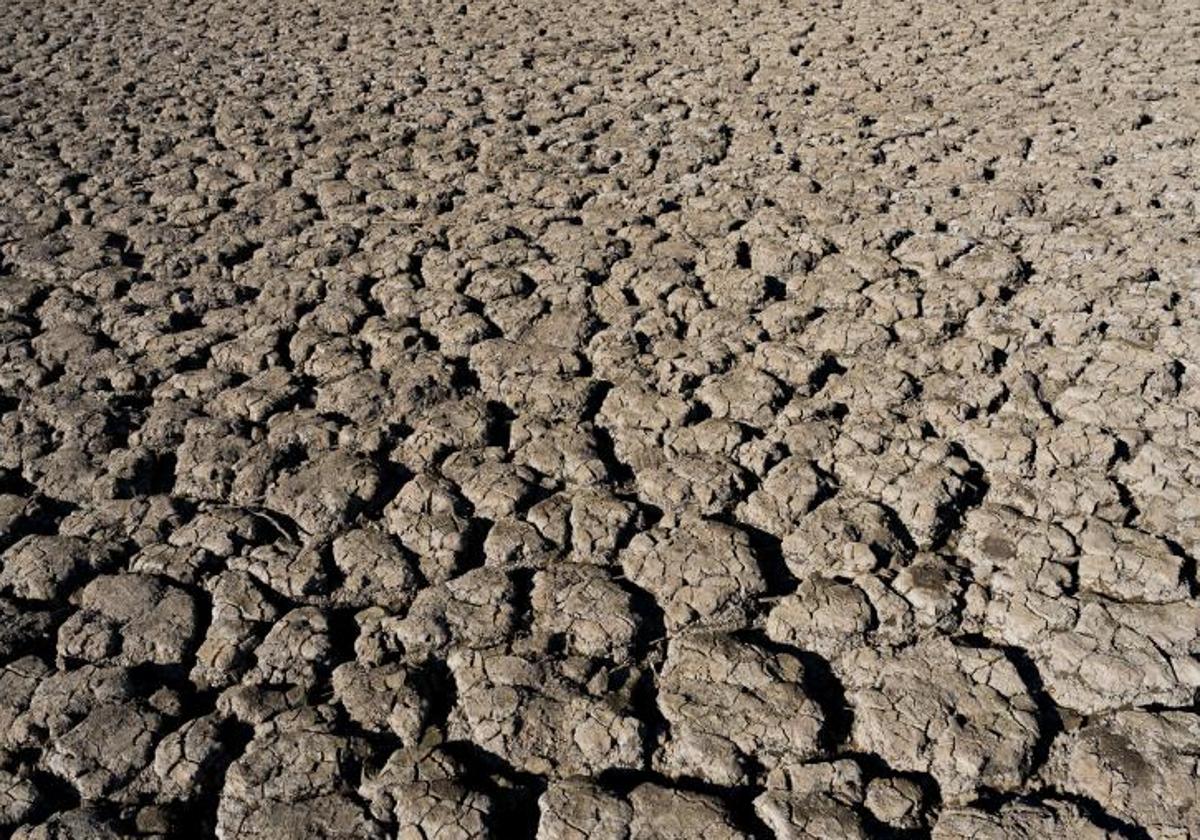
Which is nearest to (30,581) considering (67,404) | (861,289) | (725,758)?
(67,404)

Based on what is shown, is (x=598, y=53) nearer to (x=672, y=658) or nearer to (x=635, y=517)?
(x=635, y=517)

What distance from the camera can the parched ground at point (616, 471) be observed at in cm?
151

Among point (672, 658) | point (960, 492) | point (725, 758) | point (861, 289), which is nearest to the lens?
point (725, 758)

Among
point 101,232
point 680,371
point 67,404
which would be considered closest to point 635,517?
point 680,371

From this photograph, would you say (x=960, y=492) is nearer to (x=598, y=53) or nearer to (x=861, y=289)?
(x=861, y=289)

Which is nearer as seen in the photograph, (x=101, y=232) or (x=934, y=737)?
(x=934, y=737)

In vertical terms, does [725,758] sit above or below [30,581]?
below

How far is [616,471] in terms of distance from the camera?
84.4 inches

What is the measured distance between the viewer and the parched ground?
1507 mm

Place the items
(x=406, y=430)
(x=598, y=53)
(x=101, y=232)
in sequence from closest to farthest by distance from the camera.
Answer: (x=406, y=430) < (x=101, y=232) < (x=598, y=53)

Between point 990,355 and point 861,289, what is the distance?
0.47 m

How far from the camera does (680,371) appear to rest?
2.41m

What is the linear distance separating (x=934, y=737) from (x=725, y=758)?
0.36m

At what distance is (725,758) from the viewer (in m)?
1.51
